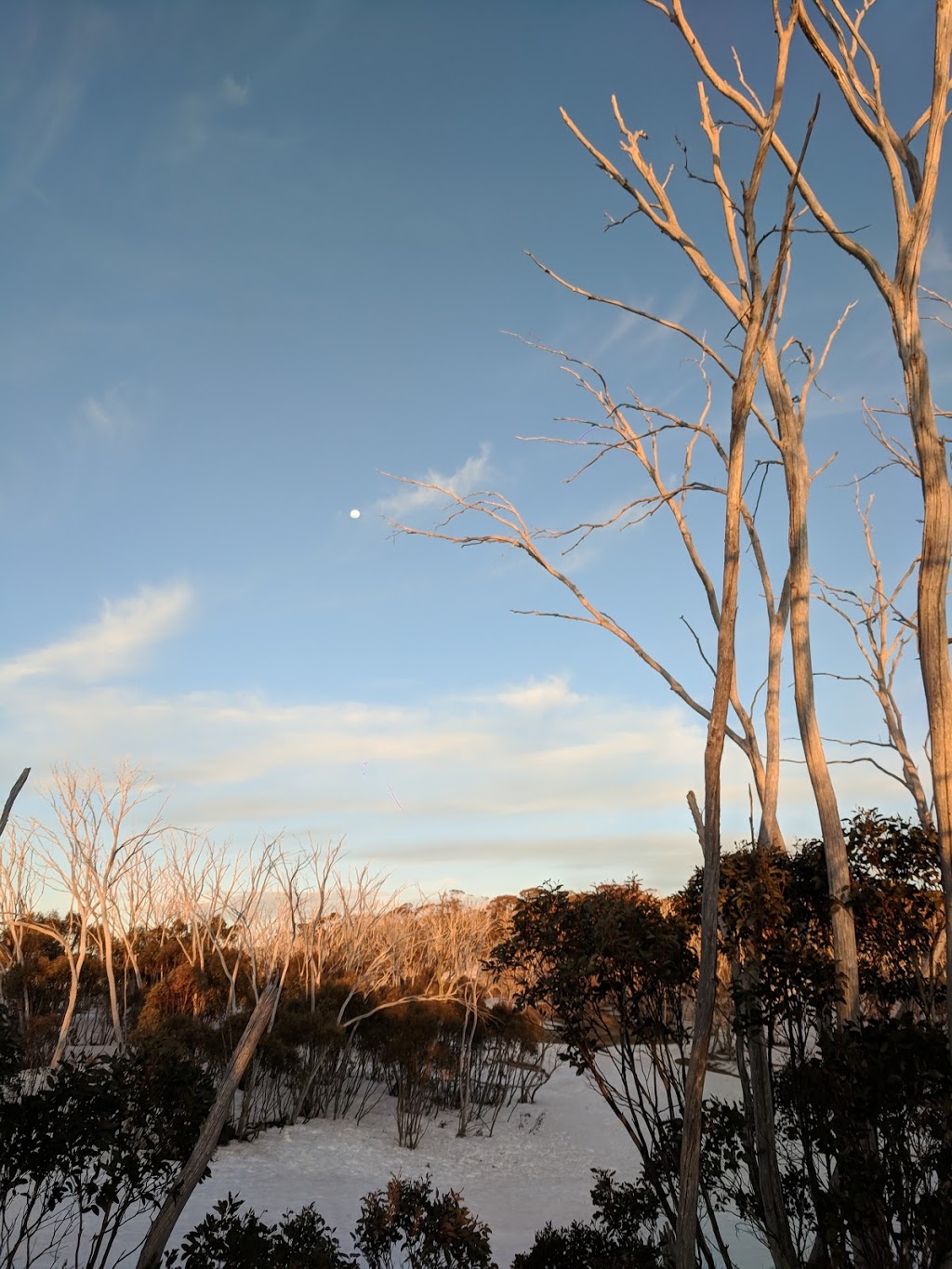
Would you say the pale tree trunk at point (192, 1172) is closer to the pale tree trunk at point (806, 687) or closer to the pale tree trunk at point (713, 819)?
the pale tree trunk at point (713, 819)

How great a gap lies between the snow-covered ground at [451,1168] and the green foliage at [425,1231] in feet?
7.50

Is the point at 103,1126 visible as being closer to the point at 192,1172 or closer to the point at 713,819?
the point at 192,1172

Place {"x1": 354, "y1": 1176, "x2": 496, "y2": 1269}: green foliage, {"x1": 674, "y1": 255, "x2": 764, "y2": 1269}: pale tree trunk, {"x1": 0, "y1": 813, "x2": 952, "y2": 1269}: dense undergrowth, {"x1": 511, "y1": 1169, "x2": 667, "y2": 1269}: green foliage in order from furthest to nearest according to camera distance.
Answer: {"x1": 511, "y1": 1169, "x2": 667, "y2": 1269}: green foliage
{"x1": 354, "y1": 1176, "x2": 496, "y2": 1269}: green foliage
{"x1": 0, "y1": 813, "x2": 952, "y2": 1269}: dense undergrowth
{"x1": 674, "y1": 255, "x2": 764, "y2": 1269}: pale tree trunk

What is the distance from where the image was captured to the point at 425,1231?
5945 millimetres

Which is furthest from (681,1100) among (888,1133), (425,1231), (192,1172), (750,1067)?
(192,1172)

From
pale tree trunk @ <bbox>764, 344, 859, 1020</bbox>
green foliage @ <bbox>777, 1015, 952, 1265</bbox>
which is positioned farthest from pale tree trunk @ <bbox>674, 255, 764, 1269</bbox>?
pale tree trunk @ <bbox>764, 344, 859, 1020</bbox>

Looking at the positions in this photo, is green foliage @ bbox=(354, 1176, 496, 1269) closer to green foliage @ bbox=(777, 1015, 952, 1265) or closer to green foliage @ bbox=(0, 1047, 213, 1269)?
green foliage @ bbox=(0, 1047, 213, 1269)

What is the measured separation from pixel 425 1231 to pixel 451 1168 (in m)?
7.54

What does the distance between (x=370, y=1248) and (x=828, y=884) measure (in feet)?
13.4

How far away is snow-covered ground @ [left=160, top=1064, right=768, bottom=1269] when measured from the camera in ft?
31.7

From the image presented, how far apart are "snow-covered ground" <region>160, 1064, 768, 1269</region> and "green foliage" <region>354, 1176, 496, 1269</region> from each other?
229 centimetres

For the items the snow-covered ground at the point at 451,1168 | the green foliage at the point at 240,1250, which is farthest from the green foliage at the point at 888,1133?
the snow-covered ground at the point at 451,1168

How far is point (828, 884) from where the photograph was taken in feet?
18.7

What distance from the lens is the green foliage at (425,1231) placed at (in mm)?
5789
